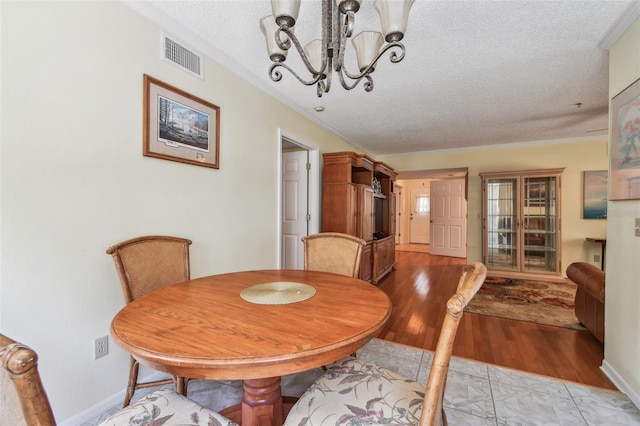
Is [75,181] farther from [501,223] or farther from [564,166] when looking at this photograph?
[564,166]

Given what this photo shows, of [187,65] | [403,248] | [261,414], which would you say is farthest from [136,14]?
[403,248]

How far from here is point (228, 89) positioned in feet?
7.57

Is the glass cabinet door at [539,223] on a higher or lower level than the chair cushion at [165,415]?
higher

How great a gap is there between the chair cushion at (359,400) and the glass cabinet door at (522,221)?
477 centimetres

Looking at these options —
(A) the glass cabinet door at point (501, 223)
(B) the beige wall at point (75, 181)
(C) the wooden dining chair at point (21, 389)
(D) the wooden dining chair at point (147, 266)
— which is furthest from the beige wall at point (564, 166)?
(C) the wooden dining chair at point (21, 389)

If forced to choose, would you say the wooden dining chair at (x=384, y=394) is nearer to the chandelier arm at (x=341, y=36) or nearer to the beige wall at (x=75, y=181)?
Result: the chandelier arm at (x=341, y=36)

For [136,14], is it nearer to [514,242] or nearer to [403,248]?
[514,242]

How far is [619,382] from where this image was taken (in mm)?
1733

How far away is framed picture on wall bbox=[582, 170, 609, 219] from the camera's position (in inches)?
173

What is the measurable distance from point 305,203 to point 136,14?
8.37 ft

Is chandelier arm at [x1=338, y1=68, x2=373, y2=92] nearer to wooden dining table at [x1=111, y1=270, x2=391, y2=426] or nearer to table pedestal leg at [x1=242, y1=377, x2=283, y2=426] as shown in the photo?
wooden dining table at [x1=111, y1=270, x2=391, y2=426]

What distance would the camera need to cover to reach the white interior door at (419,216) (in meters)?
8.80

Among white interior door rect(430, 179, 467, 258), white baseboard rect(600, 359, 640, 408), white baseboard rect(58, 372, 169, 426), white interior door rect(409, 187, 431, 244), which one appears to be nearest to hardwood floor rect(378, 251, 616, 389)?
white baseboard rect(600, 359, 640, 408)

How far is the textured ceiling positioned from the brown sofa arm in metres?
1.76
